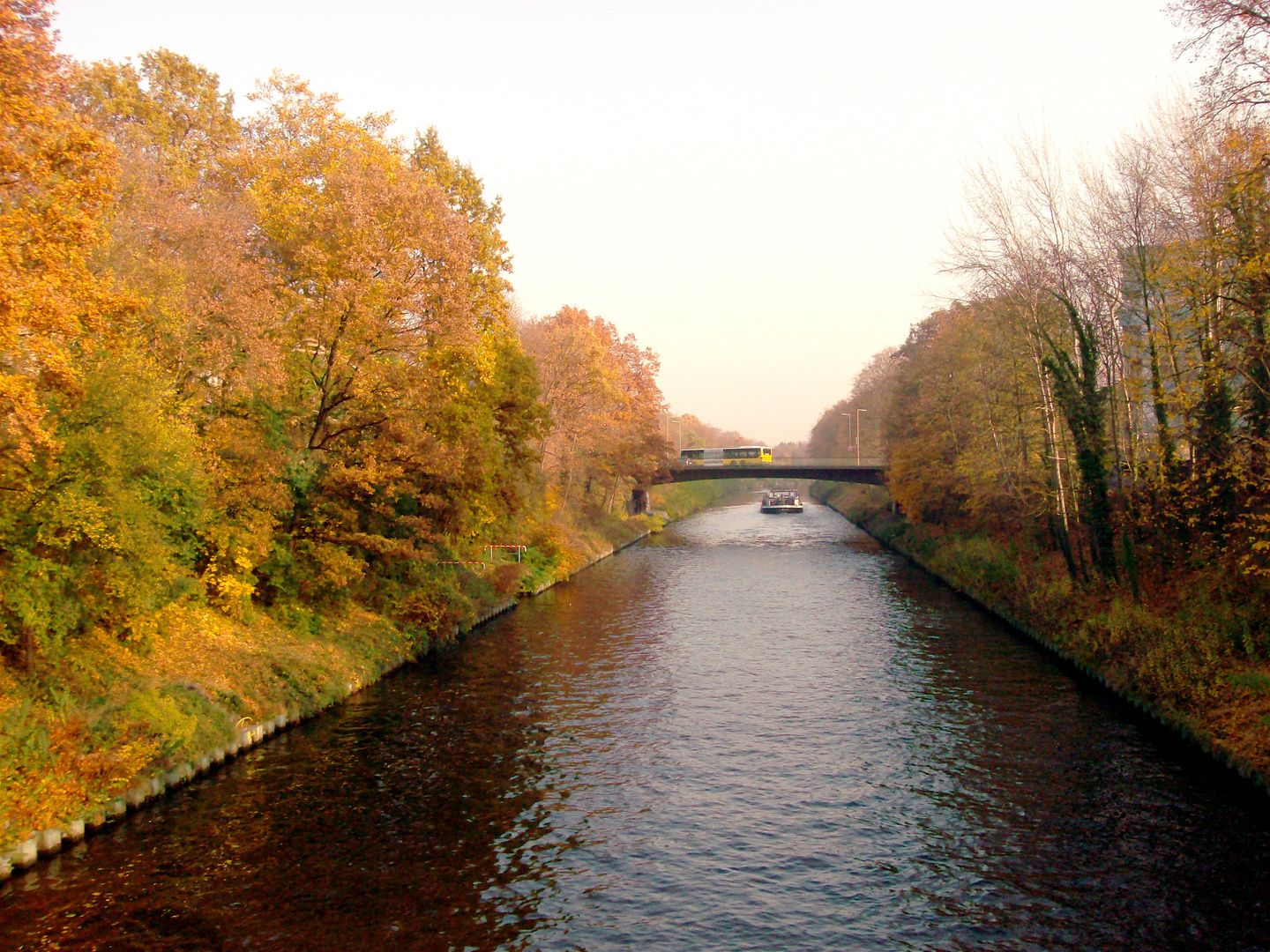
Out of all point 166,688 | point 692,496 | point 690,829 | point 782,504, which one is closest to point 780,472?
point 782,504

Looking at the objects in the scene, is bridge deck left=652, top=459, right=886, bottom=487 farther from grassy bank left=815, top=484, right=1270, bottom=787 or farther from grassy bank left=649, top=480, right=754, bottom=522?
grassy bank left=815, top=484, right=1270, bottom=787

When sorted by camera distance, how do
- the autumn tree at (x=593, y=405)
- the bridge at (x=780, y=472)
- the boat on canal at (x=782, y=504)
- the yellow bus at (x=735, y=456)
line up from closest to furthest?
1. the autumn tree at (x=593, y=405)
2. the bridge at (x=780, y=472)
3. the yellow bus at (x=735, y=456)
4. the boat on canal at (x=782, y=504)

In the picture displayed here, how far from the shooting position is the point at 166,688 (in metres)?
19.4

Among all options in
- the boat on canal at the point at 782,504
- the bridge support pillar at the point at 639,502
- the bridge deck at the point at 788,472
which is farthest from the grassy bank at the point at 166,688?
the boat on canal at the point at 782,504

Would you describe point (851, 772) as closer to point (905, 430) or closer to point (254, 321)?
point (254, 321)

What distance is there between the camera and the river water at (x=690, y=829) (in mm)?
13484

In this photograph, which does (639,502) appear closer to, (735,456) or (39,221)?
(735,456)

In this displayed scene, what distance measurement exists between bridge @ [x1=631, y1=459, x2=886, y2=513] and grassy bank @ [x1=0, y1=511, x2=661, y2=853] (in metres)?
51.0

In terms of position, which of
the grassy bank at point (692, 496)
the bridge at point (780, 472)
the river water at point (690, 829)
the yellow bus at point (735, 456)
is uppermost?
the yellow bus at point (735, 456)

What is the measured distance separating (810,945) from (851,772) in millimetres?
7442

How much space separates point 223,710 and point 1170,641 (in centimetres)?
2394

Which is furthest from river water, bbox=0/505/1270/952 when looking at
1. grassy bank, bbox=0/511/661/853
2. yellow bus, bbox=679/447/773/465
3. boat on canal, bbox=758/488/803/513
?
boat on canal, bbox=758/488/803/513

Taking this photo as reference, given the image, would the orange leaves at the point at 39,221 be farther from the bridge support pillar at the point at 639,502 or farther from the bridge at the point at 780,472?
the bridge support pillar at the point at 639,502

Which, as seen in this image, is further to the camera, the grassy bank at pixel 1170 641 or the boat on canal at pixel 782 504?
the boat on canal at pixel 782 504
